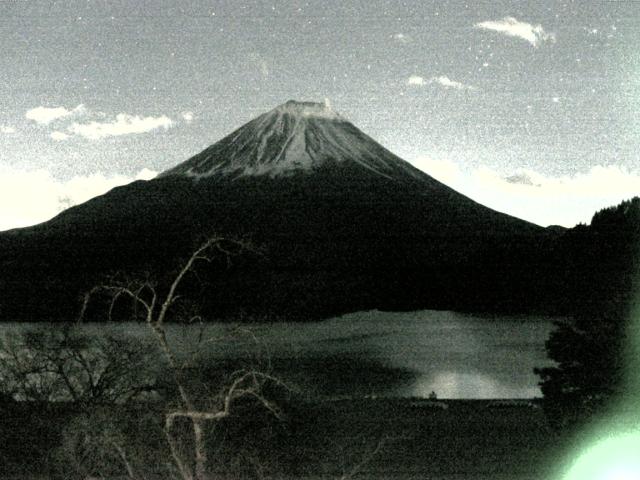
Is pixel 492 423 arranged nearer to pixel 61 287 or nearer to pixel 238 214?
pixel 61 287

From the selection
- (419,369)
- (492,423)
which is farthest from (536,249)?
(492,423)

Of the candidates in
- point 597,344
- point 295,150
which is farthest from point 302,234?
point 597,344

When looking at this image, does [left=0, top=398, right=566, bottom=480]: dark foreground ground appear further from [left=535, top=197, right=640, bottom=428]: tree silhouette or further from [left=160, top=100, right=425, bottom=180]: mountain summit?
[left=160, top=100, right=425, bottom=180]: mountain summit

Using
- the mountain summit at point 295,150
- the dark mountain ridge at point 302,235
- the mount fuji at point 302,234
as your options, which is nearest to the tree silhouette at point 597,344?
the dark mountain ridge at point 302,235

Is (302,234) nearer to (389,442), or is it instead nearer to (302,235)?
(302,235)

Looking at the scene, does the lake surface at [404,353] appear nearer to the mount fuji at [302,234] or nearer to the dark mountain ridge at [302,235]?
the dark mountain ridge at [302,235]

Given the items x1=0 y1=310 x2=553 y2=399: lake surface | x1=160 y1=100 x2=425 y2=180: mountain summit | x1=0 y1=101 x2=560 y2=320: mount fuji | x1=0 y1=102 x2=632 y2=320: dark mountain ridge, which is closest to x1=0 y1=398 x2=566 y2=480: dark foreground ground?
x1=0 y1=310 x2=553 y2=399: lake surface

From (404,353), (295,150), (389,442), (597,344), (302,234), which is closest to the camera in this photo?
(597,344)
